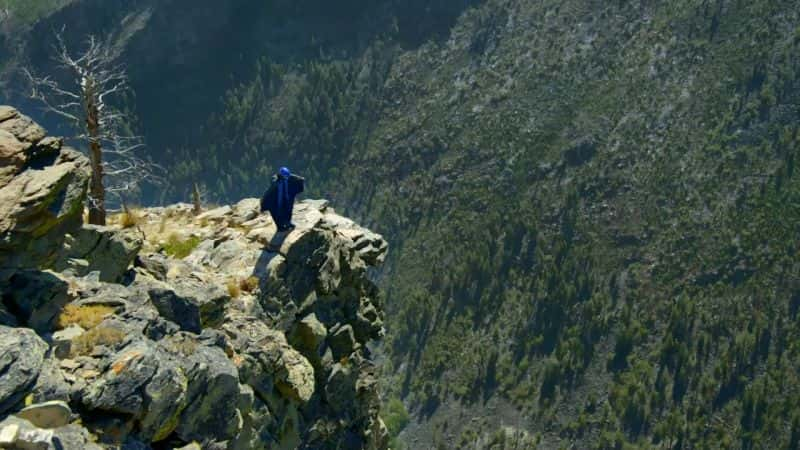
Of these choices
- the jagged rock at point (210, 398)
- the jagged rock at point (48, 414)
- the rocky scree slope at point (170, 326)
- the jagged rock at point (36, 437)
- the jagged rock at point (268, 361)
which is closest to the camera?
the jagged rock at point (36, 437)

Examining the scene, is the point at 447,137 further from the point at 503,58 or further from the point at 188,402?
the point at 188,402

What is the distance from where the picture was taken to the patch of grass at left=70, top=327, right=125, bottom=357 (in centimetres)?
1947

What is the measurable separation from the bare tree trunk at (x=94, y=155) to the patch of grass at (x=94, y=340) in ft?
44.2

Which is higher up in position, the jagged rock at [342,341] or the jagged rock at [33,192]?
the jagged rock at [33,192]

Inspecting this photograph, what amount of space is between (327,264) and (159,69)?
12630 cm

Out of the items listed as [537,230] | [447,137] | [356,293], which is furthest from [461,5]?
[356,293]

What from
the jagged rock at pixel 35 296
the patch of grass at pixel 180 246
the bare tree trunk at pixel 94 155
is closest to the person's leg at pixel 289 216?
the patch of grass at pixel 180 246

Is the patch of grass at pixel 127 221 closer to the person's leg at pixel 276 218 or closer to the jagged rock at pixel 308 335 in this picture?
the person's leg at pixel 276 218

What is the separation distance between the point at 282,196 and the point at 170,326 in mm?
9649

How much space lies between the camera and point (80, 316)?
20.7 meters

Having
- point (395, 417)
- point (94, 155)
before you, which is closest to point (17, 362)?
point (94, 155)

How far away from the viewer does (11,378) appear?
53.1 ft

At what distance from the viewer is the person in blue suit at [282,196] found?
30.7 m

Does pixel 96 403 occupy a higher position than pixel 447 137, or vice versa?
pixel 447 137
